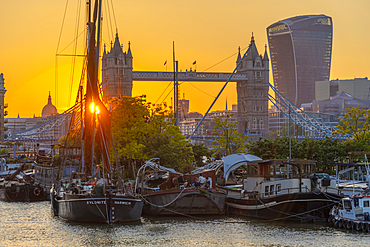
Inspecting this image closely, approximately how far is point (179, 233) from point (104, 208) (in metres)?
5.15

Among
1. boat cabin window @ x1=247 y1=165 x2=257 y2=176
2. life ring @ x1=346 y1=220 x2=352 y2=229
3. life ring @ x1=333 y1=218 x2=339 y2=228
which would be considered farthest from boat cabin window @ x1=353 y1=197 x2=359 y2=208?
boat cabin window @ x1=247 y1=165 x2=257 y2=176

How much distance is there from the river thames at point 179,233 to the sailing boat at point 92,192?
0.73 metres

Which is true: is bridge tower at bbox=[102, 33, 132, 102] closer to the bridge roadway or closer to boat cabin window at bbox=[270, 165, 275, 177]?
the bridge roadway

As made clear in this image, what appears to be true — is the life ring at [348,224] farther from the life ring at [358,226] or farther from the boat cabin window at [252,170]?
the boat cabin window at [252,170]

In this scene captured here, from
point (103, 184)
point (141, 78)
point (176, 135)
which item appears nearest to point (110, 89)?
point (141, 78)

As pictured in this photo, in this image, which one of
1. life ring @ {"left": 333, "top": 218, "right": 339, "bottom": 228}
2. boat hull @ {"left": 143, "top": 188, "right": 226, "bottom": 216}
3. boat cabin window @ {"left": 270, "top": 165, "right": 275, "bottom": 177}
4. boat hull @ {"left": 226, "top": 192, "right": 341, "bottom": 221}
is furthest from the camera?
boat cabin window @ {"left": 270, "top": 165, "right": 275, "bottom": 177}

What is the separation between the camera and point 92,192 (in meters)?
39.5

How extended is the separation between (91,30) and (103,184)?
648 inches

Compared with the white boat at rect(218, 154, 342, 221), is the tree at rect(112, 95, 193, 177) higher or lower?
higher

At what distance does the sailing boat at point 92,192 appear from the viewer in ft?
127

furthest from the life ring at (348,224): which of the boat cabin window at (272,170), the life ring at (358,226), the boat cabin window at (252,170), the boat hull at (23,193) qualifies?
the boat hull at (23,193)

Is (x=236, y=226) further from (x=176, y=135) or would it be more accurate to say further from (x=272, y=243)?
(x=176, y=135)

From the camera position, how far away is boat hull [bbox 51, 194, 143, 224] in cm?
3862

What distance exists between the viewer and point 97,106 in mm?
47688
